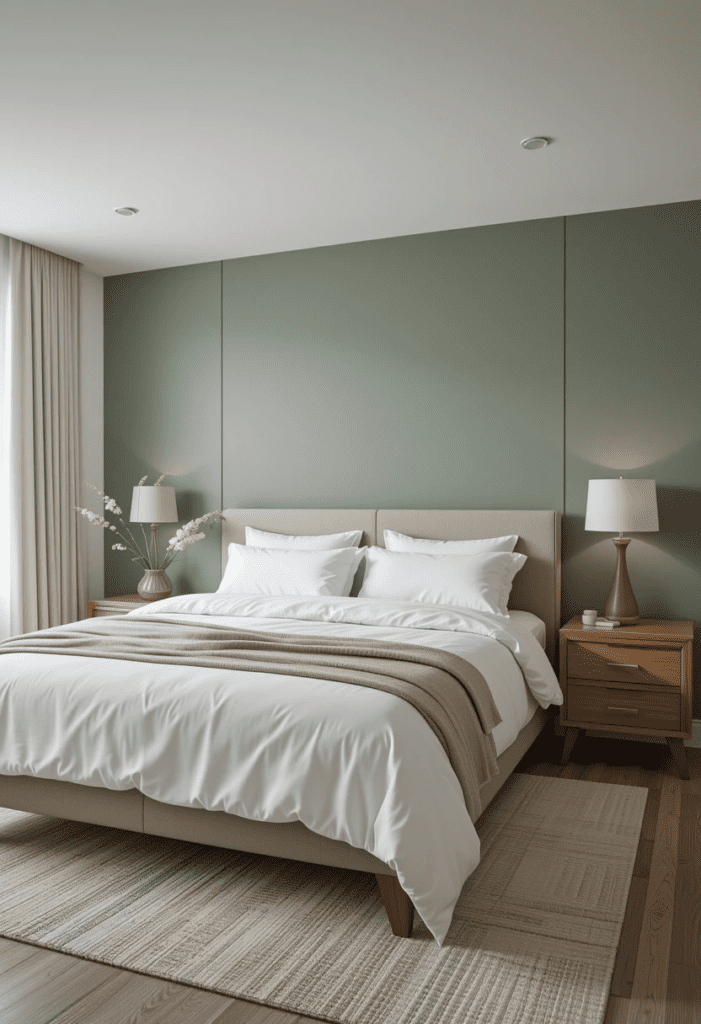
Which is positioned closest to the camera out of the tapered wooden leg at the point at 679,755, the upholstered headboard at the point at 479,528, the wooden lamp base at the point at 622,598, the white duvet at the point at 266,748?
the white duvet at the point at 266,748

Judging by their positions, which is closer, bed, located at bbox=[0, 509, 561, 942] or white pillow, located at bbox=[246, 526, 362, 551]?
bed, located at bbox=[0, 509, 561, 942]

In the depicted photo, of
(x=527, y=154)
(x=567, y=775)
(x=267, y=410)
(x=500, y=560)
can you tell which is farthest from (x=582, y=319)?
(x=567, y=775)

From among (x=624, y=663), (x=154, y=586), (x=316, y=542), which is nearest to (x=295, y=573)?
(x=316, y=542)

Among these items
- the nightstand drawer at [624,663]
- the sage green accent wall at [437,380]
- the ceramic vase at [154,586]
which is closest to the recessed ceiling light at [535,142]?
the sage green accent wall at [437,380]

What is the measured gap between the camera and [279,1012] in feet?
6.38

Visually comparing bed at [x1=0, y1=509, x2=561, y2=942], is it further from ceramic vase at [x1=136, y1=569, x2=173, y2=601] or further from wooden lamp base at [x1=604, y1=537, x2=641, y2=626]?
ceramic vase at [x1=136, y1=569, x2=173, y2=601]

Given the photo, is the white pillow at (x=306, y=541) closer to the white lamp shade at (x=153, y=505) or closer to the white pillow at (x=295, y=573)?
the white pillow at (x=295, y=573)

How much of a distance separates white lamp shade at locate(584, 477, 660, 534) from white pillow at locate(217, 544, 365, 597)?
130cm

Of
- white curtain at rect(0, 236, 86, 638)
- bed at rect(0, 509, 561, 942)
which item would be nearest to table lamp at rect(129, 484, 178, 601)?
white curtain at rect(0, 236, 86, 638)

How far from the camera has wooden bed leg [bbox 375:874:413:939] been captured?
88.0 inches

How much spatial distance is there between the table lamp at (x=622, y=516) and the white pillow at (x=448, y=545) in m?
0.44

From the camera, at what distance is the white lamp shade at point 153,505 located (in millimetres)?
5062

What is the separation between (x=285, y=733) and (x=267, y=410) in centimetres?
302

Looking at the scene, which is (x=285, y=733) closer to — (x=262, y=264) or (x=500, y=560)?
(x=500, y=560)
